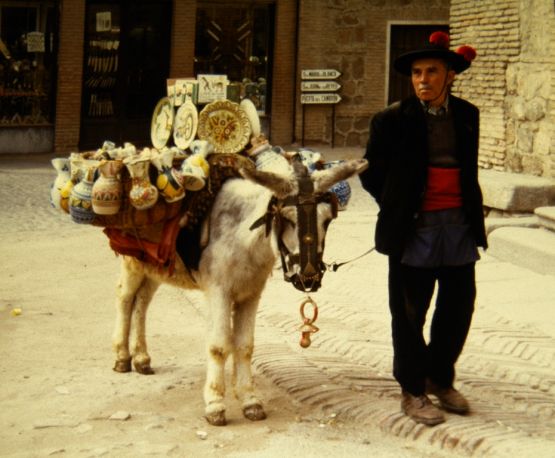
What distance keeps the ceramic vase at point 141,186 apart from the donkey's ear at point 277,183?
68 centimetres

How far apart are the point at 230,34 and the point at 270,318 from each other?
16159 millimetres

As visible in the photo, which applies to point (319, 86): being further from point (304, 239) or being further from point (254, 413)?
point (304, 239)

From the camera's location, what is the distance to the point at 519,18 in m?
13.8

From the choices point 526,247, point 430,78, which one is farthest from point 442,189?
point 526,247

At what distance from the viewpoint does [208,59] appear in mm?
24312

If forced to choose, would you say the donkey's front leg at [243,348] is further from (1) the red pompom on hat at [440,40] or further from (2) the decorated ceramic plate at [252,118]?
(1) the red pompom on hat at [440,40]

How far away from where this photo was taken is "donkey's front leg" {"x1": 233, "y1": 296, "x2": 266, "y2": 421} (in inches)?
265

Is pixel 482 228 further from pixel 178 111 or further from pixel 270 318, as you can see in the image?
pixel 270 318

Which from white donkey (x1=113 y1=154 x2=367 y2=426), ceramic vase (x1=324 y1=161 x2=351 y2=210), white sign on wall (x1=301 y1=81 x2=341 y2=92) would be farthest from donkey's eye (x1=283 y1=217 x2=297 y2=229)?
white sign on wall (x1=301 y1=81 x2=341 y2=92)

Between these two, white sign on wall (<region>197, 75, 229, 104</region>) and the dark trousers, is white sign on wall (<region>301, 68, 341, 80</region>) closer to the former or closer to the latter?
white sign on wall (<region>197, 75, 229, 104</region>)

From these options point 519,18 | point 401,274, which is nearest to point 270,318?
point 401,274

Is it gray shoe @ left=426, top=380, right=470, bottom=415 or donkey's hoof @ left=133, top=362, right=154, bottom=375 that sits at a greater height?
gray shoe @ left=426, top=380, right=470, bottom=415

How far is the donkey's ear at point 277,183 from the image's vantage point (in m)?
6.02

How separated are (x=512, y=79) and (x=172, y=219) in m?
8.27
